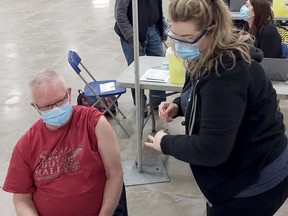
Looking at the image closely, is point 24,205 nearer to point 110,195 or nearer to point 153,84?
point 110,195

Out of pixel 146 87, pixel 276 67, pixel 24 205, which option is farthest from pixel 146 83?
pixel 24 205

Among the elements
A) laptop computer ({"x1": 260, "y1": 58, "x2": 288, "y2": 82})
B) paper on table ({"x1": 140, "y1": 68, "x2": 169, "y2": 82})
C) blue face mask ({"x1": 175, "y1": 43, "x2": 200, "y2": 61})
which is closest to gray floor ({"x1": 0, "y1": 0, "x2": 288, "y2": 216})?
paper on table ({"x1": 140, "y1": 68, "x2": 169, "y2": 82})

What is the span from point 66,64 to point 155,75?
114 inches

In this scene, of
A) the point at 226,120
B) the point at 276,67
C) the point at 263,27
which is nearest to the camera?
the point at 226,120

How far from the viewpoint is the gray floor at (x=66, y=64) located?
108 inches

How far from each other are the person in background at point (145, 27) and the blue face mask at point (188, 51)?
1.86m

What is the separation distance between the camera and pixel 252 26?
10.3ft

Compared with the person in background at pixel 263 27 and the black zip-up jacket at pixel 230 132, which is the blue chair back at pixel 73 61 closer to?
the person in background at pixel 263 27

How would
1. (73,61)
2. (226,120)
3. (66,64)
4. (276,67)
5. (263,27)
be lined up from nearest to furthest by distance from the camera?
(226,120) → (276,67) → (263,27) → (73,61) → (66,64)

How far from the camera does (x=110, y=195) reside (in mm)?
1722

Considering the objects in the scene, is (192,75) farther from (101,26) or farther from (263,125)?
(101,26)

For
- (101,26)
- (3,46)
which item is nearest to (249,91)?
(3,46)

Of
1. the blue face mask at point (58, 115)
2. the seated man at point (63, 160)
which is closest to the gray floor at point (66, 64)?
the seated man at point (63, 160)

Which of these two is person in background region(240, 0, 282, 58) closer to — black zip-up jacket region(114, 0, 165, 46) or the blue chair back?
black zip-up jacket region(114, 0, 165, 46)
